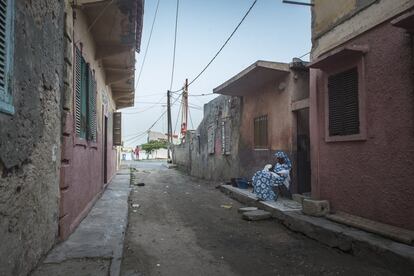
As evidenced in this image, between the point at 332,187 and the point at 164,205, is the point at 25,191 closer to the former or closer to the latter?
the point at 332,187

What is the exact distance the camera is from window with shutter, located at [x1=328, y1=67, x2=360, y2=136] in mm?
5555

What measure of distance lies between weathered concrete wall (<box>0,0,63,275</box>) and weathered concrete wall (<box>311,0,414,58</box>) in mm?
4389

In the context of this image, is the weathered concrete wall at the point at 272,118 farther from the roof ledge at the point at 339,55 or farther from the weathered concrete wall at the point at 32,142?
the weathered concrete wall at the point at 32,142

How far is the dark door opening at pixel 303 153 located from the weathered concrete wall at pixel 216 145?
11.8 feet

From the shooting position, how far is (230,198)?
10211mm

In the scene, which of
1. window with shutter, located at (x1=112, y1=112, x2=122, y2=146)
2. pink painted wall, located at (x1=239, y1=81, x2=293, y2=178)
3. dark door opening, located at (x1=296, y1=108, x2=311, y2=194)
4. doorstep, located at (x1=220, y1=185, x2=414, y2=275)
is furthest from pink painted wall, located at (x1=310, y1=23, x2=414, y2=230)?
window with shutter, located at (x1=112, y1=112, x2=122, y2=146)

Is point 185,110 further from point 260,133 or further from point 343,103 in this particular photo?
point 343,103

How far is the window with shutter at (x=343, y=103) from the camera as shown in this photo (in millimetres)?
5555

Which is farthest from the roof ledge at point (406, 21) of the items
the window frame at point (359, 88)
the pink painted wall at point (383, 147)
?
the window frame at point (359, 88)

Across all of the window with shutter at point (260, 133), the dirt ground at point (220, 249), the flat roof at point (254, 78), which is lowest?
the dirt ground at point (220, 249)

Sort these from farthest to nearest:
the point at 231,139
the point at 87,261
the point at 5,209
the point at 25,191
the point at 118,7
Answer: the point at 231,139 < the point at 118,7 < the point at 87,261 < the point at 25,191 < the point at 5,209

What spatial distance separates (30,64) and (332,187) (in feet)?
16.7

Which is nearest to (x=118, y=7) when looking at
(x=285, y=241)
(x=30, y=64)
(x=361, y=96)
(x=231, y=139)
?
(x=30, y=64)

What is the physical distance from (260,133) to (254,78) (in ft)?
5.94
